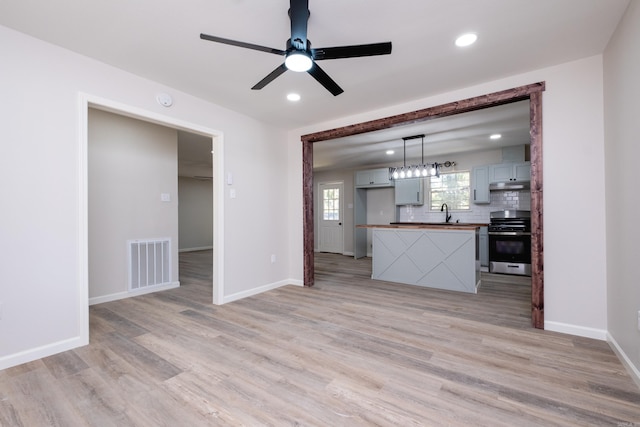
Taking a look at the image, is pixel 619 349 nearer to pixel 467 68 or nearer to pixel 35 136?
pixel 467 68

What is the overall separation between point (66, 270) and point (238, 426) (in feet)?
6.61

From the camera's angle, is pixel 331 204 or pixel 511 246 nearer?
pixel 511 246

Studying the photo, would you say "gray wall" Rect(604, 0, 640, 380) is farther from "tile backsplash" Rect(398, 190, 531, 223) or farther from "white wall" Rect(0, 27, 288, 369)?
"white wall" Rect(0, 27, 288, 369)

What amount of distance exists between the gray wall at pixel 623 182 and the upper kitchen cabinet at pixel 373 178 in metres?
4.67

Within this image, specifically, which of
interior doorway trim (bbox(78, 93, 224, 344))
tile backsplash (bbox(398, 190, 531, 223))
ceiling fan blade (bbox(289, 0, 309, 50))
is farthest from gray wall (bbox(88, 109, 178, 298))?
tile backsplash (bbox(398, 190, 531, 223))

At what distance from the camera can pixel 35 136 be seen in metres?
2.21

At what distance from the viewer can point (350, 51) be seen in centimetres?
179

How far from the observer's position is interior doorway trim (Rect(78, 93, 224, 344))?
2430 mm

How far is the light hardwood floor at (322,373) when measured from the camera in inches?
61.6

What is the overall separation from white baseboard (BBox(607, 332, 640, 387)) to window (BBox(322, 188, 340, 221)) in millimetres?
6462

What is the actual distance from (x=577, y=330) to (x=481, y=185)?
3.74 metres

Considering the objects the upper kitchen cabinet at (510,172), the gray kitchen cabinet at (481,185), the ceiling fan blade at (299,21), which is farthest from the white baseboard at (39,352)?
the upper kitchen cabinet at (510,172)

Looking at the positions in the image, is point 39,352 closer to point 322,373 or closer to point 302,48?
point 322,373

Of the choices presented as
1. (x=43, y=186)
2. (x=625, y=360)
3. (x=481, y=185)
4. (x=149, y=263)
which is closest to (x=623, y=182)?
(x=625, y=360)
